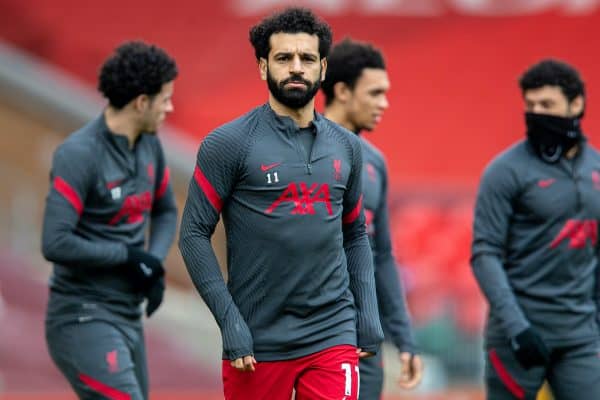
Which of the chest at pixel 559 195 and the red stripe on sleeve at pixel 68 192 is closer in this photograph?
the red stripe on sleeve at pixel 68 192

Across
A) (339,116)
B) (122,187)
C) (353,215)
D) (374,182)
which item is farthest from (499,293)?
(122,187)

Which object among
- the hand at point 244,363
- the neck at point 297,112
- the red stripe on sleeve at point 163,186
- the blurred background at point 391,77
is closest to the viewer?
the hand at point 244,363

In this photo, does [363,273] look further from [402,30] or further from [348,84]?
[402,30]

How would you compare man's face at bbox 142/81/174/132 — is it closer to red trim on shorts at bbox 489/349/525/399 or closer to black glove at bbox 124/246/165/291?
black glove at bbox 124/246/165/291

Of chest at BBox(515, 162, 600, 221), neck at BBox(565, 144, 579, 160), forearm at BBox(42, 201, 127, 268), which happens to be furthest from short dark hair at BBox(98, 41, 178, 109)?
neck at BBox(565, 144, 579, 160)

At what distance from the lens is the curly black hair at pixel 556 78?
7.21 m

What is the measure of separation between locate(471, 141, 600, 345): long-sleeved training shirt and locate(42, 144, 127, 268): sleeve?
183cm

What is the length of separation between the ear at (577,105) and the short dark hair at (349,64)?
3.19 ft

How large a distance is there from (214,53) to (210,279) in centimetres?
1398

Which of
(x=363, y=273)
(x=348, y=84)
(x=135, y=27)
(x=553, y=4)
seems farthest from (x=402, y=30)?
(x=363, y=273)

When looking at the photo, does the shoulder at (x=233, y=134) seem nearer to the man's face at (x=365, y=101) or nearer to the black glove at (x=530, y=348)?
the man's face at (x=365, y=101)

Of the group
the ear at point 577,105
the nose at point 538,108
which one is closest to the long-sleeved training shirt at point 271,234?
the nose at point 538,108

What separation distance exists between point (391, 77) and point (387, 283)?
12252 millimetres

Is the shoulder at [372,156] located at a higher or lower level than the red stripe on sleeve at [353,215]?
higher
